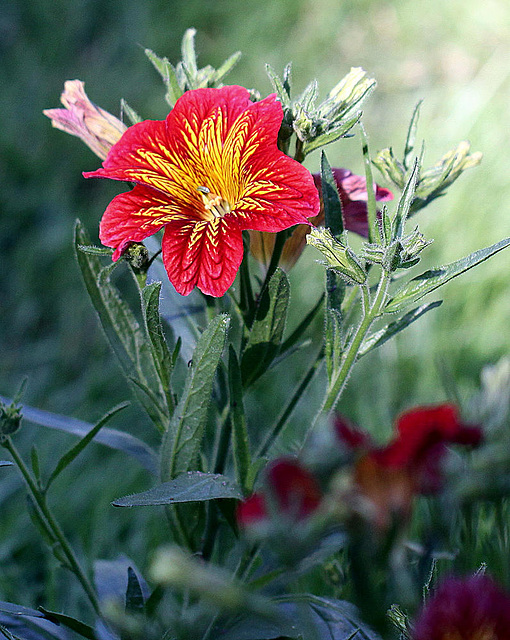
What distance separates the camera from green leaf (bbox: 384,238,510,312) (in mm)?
618

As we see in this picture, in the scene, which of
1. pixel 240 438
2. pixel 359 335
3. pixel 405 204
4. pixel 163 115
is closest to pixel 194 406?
pixel 240 438

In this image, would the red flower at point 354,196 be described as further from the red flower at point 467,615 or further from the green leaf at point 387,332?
the red flower at point 467,615

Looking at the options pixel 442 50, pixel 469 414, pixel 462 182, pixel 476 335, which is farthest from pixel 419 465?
pixel 442 50

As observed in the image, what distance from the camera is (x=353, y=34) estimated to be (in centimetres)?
241

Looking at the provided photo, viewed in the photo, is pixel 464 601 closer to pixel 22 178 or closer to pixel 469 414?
pixel 469 414

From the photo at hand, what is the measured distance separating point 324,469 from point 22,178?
5.53 ft

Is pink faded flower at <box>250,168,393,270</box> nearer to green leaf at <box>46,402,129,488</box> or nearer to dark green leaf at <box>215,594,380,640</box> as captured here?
green leaf at <box>46,402,129,488</box>

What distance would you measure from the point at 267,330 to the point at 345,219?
186 mm

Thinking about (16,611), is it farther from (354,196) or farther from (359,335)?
(354,196)

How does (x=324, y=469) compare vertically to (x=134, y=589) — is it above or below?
above

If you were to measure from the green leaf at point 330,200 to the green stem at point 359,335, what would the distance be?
3.3 inches

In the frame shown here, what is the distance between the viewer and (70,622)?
685mm

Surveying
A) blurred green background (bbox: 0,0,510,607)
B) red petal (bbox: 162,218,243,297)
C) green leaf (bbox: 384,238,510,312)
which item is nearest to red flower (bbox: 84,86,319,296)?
red petal (bbox: 162,218,243,297)

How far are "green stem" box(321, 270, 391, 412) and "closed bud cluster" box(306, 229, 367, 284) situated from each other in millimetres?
21
